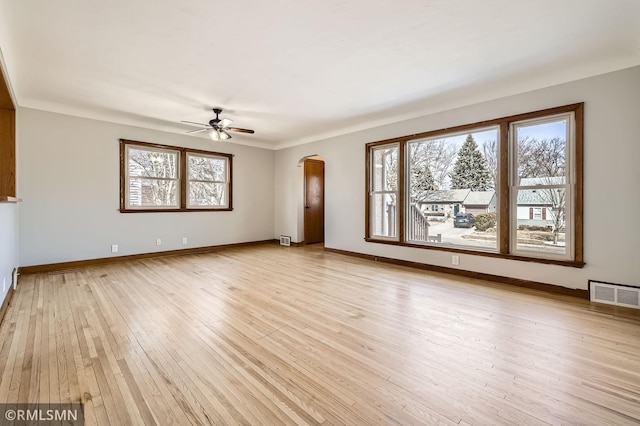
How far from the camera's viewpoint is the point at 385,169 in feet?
17.8

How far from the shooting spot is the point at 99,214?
5.04 metres

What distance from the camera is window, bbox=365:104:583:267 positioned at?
351 centimetres

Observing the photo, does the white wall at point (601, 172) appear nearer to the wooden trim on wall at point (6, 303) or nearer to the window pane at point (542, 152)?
the window pane at point (542, 152)

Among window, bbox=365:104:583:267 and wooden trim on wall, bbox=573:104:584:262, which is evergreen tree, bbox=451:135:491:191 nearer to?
window, bbox=365:104:583:267

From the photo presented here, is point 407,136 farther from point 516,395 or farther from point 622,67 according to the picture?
point 516,395

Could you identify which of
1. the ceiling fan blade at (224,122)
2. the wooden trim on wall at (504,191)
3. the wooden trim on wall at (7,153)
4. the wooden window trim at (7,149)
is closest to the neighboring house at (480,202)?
the wooden trim on wall at (504,191)

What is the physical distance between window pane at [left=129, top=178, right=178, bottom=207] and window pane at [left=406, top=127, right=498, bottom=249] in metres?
4.71

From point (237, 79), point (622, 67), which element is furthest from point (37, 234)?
point (622, 67)

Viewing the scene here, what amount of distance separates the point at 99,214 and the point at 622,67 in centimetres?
756

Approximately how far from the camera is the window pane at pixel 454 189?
416 cm

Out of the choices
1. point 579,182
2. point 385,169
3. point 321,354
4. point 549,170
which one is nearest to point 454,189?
point 549,170

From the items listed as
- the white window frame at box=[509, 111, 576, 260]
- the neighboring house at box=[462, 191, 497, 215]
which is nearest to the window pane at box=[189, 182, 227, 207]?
the neighboring house at box=[462, 191, 497, 215]

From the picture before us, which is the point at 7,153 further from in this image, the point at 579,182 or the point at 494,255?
the point at 579,182

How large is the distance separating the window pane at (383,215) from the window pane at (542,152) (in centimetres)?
201
